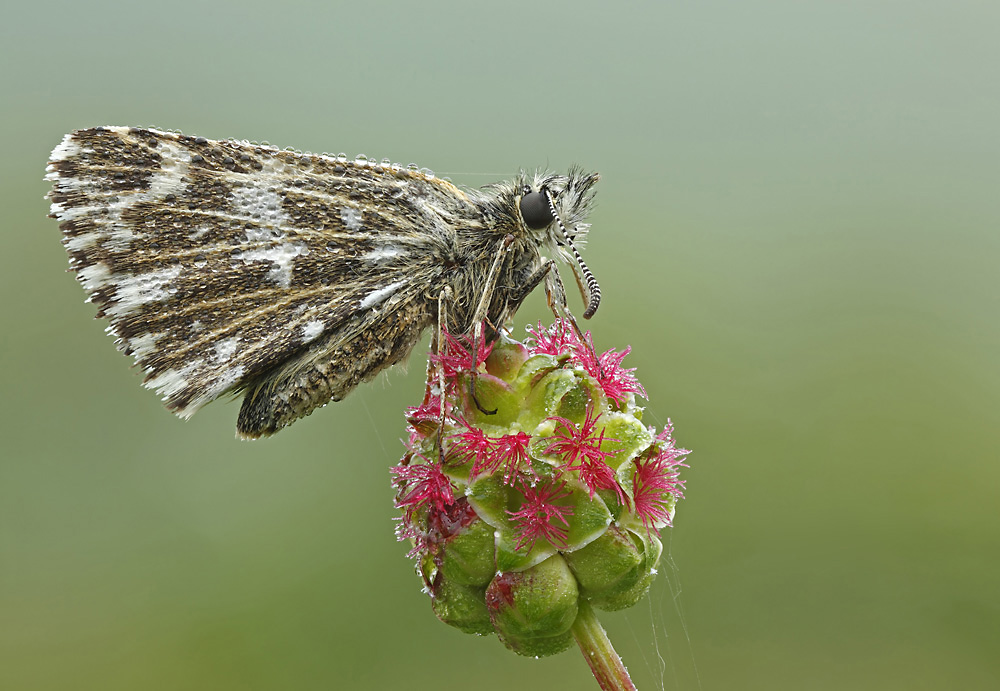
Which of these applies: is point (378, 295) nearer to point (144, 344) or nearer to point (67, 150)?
point (144, 344)

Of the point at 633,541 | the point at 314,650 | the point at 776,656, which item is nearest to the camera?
the point at 633,541

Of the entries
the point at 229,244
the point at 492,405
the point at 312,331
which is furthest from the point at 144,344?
the point at 492,405

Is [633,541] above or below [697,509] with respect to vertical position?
above

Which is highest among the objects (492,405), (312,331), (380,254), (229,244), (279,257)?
(229,244)

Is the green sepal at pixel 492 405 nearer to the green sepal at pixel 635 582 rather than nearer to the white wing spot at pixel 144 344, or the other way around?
the green sepal at pixel 635 582

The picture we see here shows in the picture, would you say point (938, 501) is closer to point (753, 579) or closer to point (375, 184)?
point (753, 579)

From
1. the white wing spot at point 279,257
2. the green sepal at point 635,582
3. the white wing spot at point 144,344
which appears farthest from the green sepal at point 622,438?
the white wing spot at point 144,344

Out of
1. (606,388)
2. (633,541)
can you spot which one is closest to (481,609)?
(633,541)

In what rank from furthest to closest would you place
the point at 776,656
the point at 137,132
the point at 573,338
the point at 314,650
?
the point at 314,650 → the point at 776,656 → the point at 137,132 → the point at 573,338
